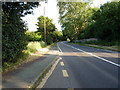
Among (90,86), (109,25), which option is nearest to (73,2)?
(109,25)

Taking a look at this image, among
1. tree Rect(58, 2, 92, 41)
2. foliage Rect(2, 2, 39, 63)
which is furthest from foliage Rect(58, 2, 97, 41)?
foliage Rect(2, 2, 39, 63)

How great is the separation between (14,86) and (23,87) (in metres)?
0.30

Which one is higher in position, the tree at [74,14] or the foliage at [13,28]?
the tree at [74,14]

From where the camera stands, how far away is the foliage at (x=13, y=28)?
949cm

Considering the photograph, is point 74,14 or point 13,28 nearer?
point 13,28

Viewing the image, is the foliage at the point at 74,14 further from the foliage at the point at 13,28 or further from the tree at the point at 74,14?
the foliage at the point at 13,28

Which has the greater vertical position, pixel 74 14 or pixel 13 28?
pixel 74 14

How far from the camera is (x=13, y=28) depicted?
10477 millimetres

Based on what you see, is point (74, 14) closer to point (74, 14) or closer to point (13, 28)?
point (74, 14)

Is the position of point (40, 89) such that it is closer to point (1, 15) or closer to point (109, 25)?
point (1, 15)

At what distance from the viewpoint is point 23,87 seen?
240 inches

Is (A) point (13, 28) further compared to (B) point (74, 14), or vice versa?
(B) point (74, 14)

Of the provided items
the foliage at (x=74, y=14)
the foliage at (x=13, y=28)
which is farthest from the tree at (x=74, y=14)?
the foliage at (x=13, y=28)

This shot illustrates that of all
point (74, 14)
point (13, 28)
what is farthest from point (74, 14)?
point (13, 28)
